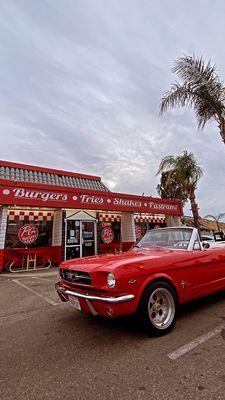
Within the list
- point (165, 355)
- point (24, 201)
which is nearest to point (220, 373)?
point (165, 355)

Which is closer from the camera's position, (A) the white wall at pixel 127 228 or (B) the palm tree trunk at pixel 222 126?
(B) the palm tree trunk at pixel 222 126

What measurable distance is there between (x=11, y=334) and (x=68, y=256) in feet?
27.9

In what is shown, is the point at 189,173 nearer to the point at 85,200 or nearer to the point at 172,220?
the point at 172,220

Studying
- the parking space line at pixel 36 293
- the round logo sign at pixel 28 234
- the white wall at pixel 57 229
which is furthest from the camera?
the white wall at pixel 57 229

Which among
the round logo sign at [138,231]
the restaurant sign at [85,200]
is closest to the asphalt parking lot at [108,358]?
the restaurant sign at [85,200]

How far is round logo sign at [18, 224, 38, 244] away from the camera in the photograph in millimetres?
11266

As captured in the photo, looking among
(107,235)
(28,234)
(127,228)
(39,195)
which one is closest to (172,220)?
(127,228)

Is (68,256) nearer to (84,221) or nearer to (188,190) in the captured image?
(84,221)

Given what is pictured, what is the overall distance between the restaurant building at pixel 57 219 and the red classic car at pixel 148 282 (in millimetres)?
7623

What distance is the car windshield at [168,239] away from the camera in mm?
4492

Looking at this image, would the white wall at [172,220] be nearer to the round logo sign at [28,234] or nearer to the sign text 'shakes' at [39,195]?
the sign text 'shakes' at [39,195]

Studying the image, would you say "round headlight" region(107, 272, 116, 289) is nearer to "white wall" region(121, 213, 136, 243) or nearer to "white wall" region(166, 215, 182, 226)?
"white wall" region(121, 213, 136, 243)

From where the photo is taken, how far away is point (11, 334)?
371 cm

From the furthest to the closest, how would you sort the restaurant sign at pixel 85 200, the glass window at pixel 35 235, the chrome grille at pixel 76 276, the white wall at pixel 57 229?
the white wall at pixel 57 229, the glass window at pixel 35 235, the restaurant sign at pixel 85 200, the chrome grille at pixel 76 276
